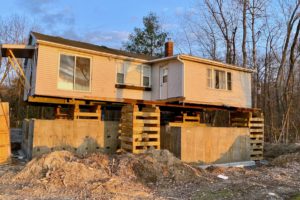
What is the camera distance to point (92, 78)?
15953 millimetres

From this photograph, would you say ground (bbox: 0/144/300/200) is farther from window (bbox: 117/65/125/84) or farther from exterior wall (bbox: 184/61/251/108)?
window (bbox: 117/65/125/84)

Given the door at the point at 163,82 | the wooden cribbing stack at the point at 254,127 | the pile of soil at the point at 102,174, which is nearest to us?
the pile of soil at the point at 102,174

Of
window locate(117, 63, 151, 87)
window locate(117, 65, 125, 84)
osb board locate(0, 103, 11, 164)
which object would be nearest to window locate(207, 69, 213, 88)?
window locate(117, 63, 151, 87)

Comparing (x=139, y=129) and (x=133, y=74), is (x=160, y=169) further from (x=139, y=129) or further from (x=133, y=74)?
(x=133, y=74)

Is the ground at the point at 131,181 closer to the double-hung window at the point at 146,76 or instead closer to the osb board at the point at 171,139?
the osb board at the point at 171,139

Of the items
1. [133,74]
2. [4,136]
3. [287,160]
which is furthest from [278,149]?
[4,136]

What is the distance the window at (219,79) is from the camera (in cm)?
1808

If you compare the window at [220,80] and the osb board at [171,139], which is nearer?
the osb board at [171,139]

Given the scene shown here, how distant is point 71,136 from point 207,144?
6205 millimetres

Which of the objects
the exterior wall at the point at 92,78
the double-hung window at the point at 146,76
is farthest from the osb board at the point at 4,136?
the double-hung window at the point at 146,76

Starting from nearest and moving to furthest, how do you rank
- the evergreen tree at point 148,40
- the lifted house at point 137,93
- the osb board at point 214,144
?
the lifted house at point 137,93 < the osb board at point 214,144 < the evergreen tree at point 148,40

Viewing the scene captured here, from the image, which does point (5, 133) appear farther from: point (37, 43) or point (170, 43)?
point (170, 43)

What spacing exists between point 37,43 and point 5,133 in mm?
4469

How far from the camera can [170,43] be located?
69.7 feet
